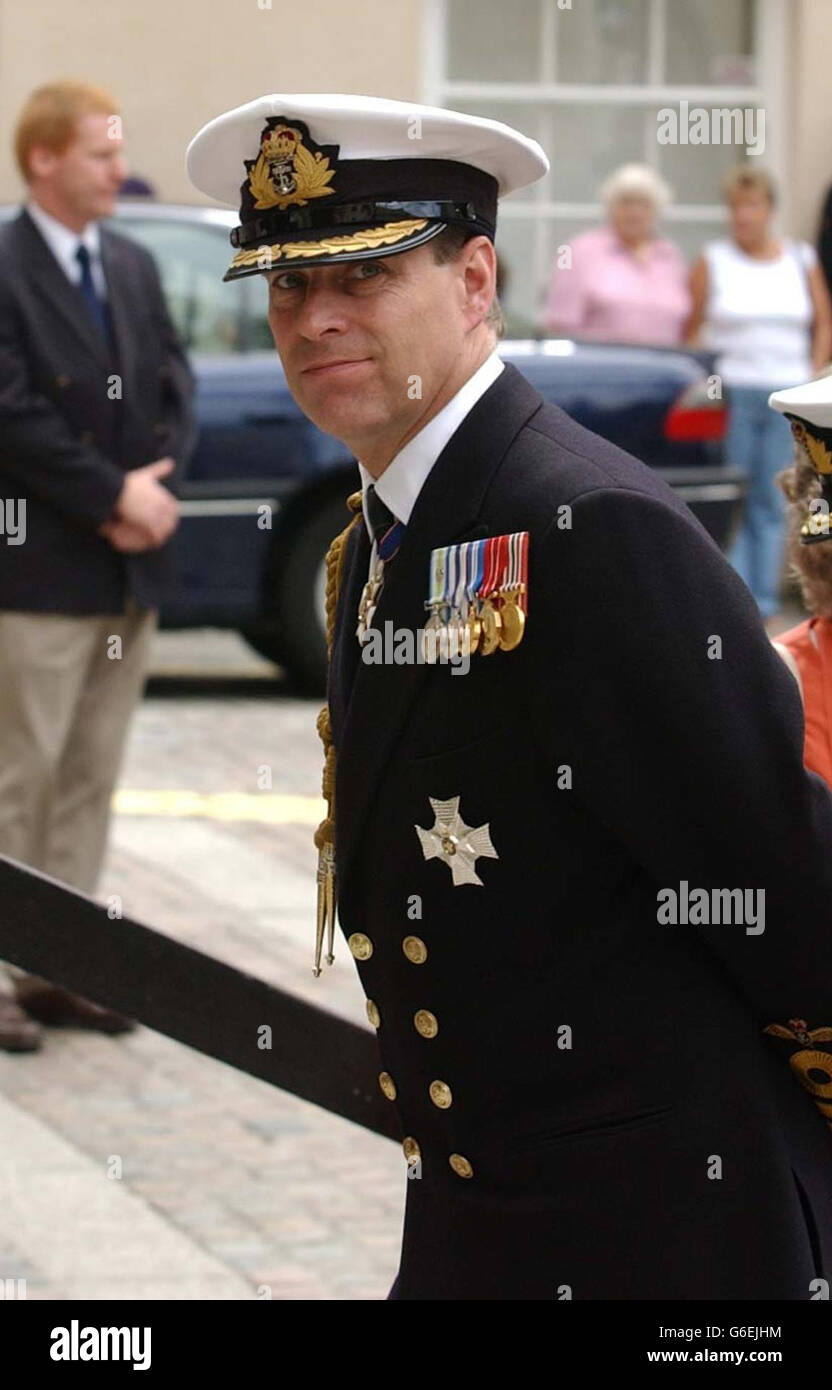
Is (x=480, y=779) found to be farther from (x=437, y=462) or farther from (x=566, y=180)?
(x=566, y=180)

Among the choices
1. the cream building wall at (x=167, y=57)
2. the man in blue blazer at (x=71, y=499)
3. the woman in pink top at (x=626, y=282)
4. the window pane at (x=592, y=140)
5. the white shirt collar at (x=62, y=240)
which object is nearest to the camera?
the man in blue blazer at (x=71, y=499)

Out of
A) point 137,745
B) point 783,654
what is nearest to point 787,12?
point 137,745

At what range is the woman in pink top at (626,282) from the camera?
39.2 ft

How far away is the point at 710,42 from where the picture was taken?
1479cm

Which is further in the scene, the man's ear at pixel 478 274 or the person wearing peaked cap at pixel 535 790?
the man's ear at pixel 478 274

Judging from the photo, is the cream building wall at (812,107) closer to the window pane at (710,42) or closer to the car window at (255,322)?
the window pane at (710,42)

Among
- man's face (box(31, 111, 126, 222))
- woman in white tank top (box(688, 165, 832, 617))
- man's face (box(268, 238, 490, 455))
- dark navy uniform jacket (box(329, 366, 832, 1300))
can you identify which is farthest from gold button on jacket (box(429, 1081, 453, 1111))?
woman in white tank top (box(688, 165, 832, 617))

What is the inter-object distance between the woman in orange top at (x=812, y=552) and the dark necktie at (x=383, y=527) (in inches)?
19.3

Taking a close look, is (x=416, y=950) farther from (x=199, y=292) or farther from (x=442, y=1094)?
(x=199, y=292)

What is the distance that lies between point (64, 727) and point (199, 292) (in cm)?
424

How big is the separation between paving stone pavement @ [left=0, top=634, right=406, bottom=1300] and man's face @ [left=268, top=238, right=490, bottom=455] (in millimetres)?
1444

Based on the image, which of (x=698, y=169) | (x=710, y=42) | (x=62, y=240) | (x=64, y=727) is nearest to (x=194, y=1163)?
(x=64, y=727)

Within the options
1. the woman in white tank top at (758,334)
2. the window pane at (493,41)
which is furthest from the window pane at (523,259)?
the woman in white tank top at (758,334)

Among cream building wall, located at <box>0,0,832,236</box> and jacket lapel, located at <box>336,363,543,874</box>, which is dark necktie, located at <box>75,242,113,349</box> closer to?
jacket lapel, located at <box>336,363,543,874</box>
